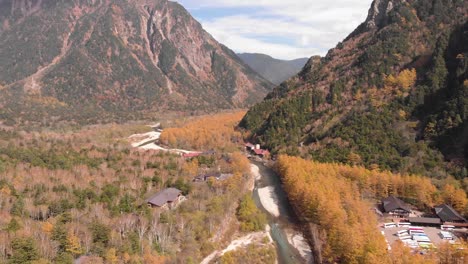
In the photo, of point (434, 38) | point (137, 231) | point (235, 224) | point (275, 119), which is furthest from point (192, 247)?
point (434, 38)

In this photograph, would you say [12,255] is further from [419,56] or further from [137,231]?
[419,56]

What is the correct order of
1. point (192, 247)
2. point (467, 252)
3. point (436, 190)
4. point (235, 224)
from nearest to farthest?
point (467, 252) → point (192, 247) → point (235, 224) → point (436, 190)

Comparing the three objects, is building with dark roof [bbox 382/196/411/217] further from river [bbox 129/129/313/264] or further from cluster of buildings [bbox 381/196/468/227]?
river [bbox 129/129/313/264]

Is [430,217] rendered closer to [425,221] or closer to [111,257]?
[425,221]

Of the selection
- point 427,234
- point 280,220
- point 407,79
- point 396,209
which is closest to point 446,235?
point 427,234

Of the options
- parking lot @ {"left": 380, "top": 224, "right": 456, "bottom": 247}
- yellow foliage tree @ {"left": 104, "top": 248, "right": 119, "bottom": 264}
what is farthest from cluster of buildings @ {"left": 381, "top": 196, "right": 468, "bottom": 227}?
yellow foliage tree @ {"left": 104, "top": 248, "right": 119, "bottom": 264}

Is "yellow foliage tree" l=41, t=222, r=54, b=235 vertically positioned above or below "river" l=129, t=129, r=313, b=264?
above

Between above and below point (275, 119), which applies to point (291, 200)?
below
